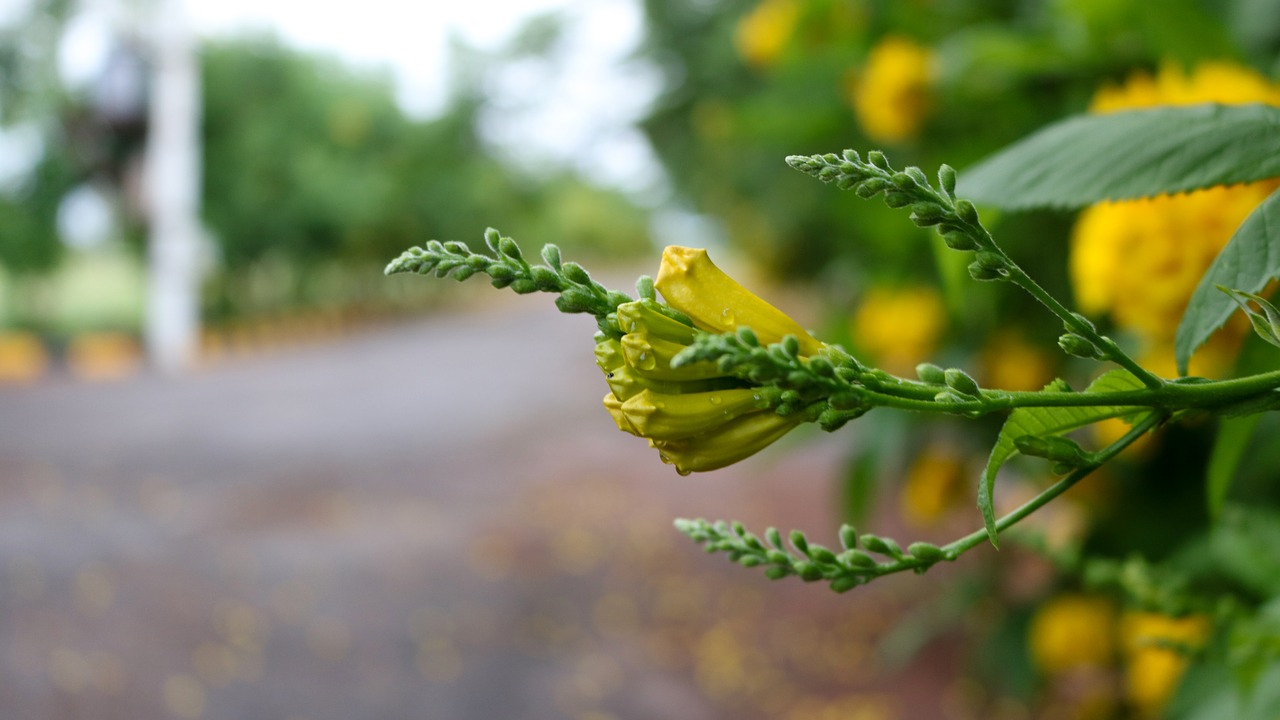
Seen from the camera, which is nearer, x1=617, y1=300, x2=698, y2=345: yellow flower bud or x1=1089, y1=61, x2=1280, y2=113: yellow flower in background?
x1=617, y1=300, x2=698, y2=345: yellow flower bud

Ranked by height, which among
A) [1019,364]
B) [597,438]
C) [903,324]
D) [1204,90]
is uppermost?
[597,438]

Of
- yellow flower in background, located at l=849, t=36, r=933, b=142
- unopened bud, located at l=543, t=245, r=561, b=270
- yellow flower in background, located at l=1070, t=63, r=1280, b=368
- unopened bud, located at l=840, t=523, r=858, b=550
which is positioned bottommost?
unopened bud, located at l=840, t=523, r=858, b=550

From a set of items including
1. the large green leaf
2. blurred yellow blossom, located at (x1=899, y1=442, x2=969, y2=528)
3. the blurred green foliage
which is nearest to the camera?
the large green leaf

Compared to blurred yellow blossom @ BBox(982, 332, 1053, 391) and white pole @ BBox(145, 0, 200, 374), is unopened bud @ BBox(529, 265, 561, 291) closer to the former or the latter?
blurred yellow blossom @ BBox(982, 332, 1053, 391)

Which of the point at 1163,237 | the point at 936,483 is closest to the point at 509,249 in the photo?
the point at 1163,237

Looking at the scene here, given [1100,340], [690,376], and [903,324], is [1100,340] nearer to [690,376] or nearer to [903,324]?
[690,376]

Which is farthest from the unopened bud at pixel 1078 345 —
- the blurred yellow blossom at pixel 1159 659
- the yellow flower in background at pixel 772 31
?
the yellow flower in background at pixel 772 31

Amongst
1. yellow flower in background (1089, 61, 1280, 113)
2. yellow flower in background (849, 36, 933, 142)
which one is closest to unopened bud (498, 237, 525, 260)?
yellow flower in background (1089, 61, 1280, 113)

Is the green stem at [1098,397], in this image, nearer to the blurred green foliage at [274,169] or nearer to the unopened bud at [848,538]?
the unopened bud at [848,538]
